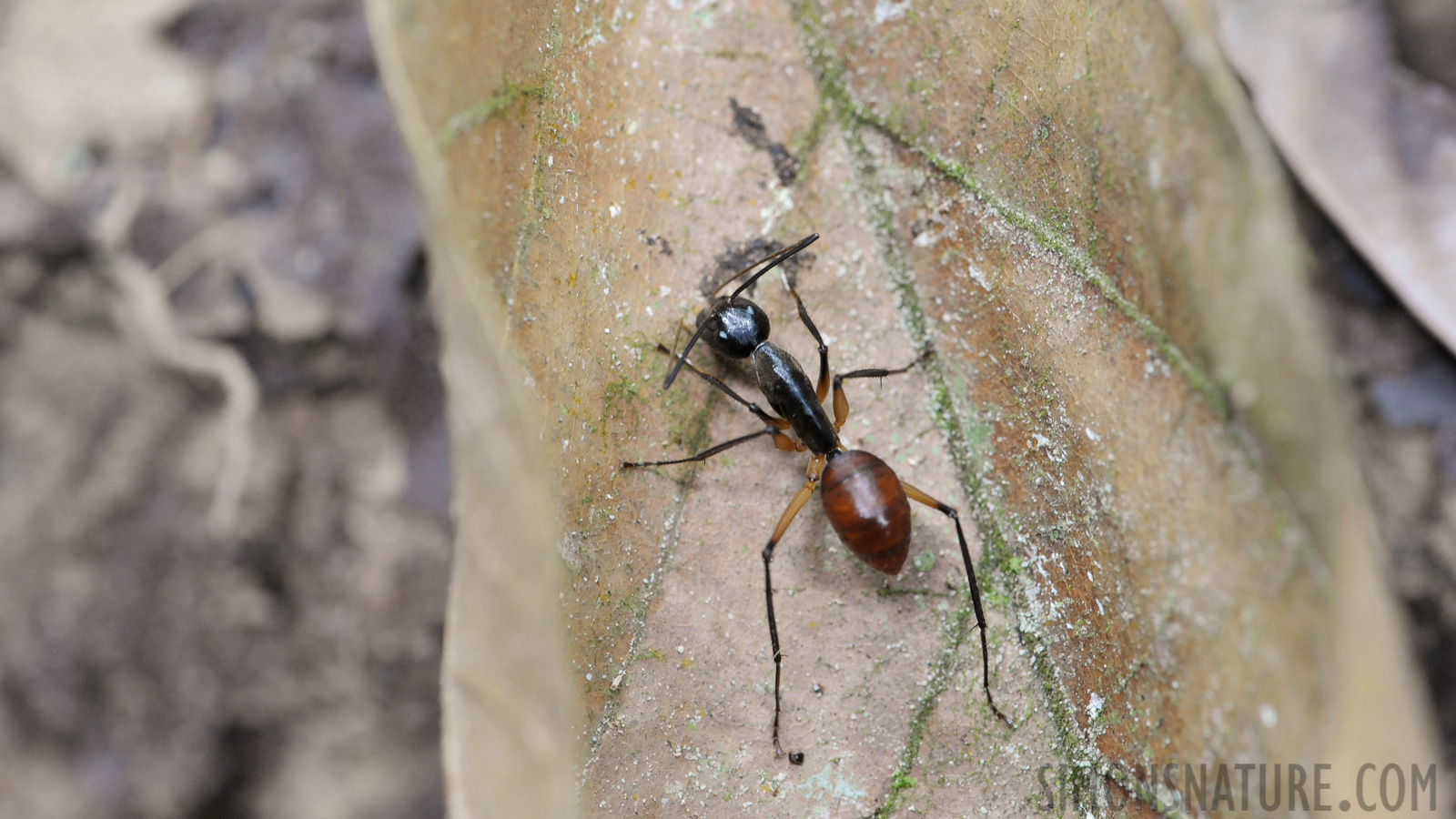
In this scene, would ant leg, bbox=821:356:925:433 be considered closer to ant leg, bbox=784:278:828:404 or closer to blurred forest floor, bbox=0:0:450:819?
ant leg, bbox=784:278:828:404

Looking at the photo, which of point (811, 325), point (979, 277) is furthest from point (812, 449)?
point (979, 277)

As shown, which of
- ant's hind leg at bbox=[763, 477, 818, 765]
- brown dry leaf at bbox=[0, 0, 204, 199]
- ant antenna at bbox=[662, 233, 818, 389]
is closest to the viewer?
ant's hind leg at bbox=[763, 477, 818, 765]

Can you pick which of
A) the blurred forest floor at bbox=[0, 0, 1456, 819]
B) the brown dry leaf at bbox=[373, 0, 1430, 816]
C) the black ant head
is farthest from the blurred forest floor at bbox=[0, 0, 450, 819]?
the black ant head

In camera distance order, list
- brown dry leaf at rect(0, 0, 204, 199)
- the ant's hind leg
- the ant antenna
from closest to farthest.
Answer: the ant's hind leg < the ant antenna < brown dry leaf at rect(0, 0, 204, 199)

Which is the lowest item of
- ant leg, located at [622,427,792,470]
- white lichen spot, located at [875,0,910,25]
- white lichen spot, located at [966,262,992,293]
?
ant leg, located at [622,427,792,470]

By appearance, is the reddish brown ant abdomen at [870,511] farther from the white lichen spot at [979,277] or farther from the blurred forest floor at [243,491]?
the blurred forest floor at [243,491]

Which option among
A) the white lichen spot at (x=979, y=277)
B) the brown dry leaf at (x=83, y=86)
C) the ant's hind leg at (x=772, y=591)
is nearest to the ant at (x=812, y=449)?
the ant's hind leg at (x=772, y=591)

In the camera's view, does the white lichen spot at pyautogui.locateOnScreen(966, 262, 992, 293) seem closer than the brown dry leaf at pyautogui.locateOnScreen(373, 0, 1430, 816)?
No

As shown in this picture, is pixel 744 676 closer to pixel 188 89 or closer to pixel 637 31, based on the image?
pixel 637 31
